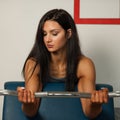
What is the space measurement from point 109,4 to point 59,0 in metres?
0.32

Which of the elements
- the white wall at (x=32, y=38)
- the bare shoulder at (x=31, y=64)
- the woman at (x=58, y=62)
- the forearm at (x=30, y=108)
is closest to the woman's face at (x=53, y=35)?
the woman at (x=58, y=62)

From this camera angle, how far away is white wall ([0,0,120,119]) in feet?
5.44

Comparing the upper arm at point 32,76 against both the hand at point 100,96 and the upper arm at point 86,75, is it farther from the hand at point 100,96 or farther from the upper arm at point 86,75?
the hand at point 100,96

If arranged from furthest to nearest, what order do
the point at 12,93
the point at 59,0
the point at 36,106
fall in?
the point at 59,0 < the point at 36,106 < the point at 12,93

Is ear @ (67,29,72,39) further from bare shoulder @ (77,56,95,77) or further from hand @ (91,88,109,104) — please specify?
hand @ (91,88,109,104)

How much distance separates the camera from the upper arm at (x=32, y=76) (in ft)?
4.10

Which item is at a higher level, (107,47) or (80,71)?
(107,47)

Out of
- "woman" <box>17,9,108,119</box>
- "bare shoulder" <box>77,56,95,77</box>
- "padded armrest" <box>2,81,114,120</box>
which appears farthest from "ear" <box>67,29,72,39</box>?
"padded armrest" <box>2,81,114,120</box>

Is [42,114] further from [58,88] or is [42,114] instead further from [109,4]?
[109,4]

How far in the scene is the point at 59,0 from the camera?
5.41 ft

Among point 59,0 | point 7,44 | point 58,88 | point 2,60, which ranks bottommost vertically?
point 58,88

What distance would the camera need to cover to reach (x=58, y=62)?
1381 mm

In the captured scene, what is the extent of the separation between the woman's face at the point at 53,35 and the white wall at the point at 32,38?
1.42ft

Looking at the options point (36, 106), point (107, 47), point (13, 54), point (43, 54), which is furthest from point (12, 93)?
point (107, 47)
